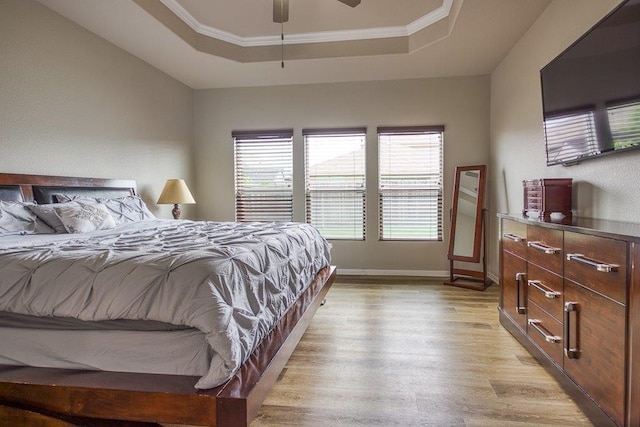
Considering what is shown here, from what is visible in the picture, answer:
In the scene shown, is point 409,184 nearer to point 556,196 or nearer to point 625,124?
point 556,196

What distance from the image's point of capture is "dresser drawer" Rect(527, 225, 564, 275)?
1.97 meters

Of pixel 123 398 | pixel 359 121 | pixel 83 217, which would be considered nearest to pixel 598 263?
pixel 123 398

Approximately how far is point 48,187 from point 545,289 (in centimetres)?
362

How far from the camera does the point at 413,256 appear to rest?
4715 mm

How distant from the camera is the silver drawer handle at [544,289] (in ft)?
6.53

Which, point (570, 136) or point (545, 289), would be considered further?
point (570, 136)

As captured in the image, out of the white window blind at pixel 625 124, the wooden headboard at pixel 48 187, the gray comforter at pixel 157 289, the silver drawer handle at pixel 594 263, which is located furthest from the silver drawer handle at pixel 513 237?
the wooden headboard at pixel 48 187

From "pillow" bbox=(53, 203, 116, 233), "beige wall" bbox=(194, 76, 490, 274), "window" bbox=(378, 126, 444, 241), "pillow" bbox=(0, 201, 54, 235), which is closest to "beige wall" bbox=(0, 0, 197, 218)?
"pillow" bbox=(0, 201, 54, 235)

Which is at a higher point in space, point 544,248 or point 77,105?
point 77,105

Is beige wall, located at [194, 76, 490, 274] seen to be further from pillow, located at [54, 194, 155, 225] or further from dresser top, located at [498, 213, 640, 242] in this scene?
dresser top, located at [498, 213, 640, 242]

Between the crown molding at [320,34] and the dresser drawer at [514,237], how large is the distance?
212 cm

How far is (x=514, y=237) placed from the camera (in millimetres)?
2633

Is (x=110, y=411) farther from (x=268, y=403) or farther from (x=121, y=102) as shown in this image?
(x=121, y=102)

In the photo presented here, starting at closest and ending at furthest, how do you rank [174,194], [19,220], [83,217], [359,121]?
[19,220]
[83,217]
[174,194]
[359,121]
